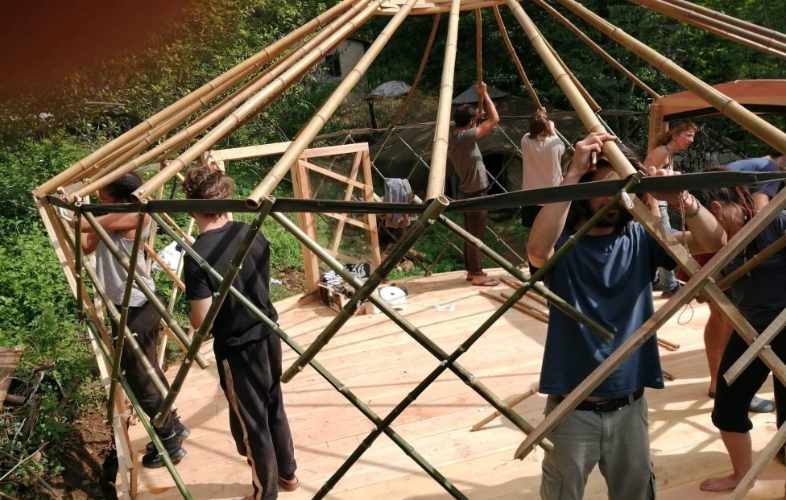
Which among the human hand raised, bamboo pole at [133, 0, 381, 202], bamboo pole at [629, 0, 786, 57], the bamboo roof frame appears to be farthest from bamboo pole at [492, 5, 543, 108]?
the human hand raised

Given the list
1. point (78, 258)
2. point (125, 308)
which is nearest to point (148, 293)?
point (125, 308)

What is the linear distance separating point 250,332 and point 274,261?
5521 millimetres

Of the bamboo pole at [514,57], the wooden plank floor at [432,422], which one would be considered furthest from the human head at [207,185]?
the bamboo pole at [514,57]

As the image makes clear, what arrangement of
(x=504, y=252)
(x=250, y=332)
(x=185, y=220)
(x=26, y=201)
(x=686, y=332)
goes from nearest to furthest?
(x=250, y=332)
(x=686, y=332)
(x=26, y=201)
(x=185, y=220)
(x=504, y=252)

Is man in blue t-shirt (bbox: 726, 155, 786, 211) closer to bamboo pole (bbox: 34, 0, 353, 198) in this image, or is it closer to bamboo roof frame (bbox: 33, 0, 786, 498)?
bamboo roof frame (bbox: 33, 0, 786, 498)

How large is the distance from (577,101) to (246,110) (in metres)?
1.22

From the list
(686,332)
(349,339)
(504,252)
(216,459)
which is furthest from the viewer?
(504,252)

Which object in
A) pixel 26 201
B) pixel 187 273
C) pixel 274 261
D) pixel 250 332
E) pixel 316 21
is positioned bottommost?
pixel 274 261

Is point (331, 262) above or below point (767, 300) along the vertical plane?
above

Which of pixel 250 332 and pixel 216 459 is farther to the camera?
pixel 216 459

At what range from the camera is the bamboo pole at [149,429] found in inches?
91.3

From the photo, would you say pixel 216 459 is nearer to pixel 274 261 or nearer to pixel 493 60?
pixel 274 261

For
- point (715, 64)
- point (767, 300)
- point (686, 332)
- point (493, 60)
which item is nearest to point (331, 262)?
point (767, 300)

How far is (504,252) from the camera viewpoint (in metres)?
9.61
